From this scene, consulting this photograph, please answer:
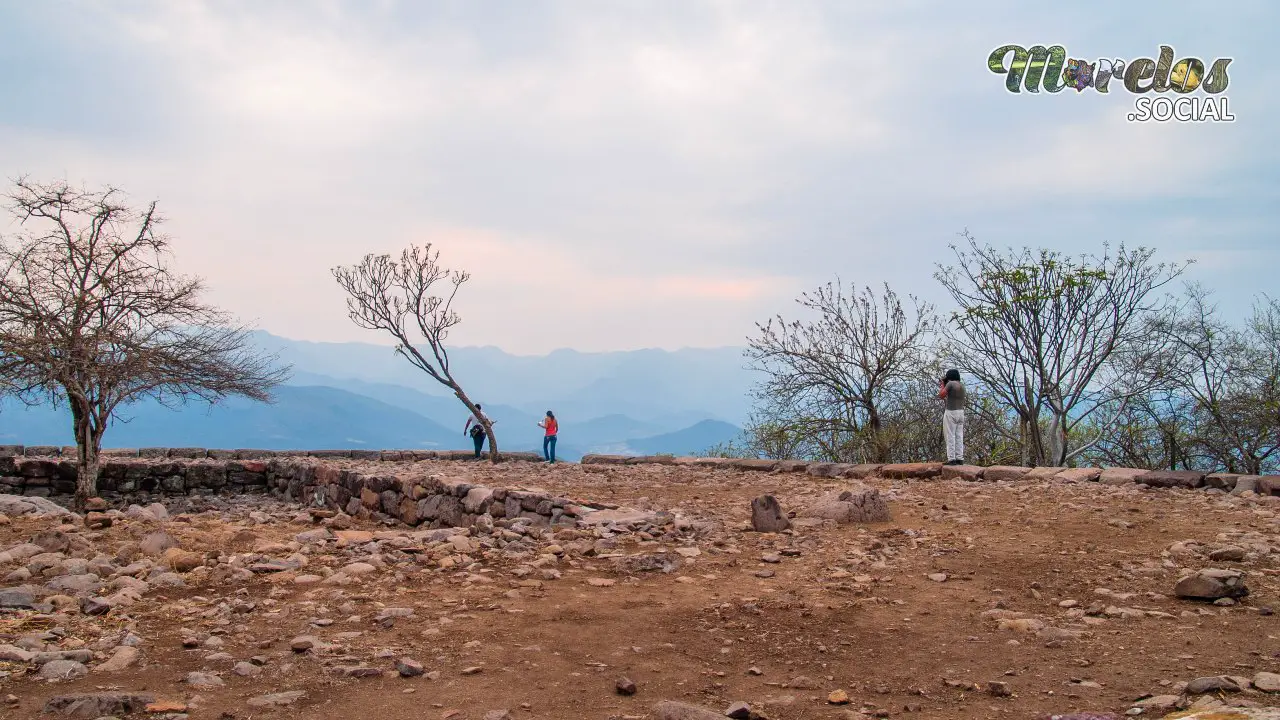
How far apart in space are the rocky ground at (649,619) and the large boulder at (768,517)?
115 mm

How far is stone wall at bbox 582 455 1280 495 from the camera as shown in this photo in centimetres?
1030

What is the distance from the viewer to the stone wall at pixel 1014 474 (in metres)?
10.3

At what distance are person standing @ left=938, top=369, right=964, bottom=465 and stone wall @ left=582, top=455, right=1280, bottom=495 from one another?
35.5 inches

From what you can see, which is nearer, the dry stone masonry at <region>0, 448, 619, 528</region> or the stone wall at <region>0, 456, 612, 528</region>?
the dry stone masonry at <region>0, 448, 619, 528</region>

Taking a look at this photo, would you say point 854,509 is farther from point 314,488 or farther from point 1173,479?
point 314,488

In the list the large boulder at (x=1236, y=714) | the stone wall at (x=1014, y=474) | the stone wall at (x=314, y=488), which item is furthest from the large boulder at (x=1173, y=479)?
the large boulder at (x=1236, y=714)

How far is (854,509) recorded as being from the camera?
8.41 metres

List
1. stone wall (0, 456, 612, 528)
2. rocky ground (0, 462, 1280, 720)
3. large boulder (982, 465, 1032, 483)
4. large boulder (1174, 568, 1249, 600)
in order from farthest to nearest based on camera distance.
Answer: large boulder (982, 465, 1032, 483) < stone wall (0, 456, 612, 528) < large boulder (1174, 568, 1249, 600) < rocky ground (0, 462, 1280, 720)

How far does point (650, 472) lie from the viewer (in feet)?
47.8

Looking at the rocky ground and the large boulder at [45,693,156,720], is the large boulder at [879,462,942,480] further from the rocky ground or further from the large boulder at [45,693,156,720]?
the large boulder at [45,693,156,720]

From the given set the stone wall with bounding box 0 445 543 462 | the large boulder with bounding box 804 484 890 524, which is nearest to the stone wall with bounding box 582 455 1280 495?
the large boulder with bounding box 804 484 890 524

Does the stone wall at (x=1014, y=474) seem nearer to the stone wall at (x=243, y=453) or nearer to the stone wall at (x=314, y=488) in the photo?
the stone wall at (x=314, y=488)

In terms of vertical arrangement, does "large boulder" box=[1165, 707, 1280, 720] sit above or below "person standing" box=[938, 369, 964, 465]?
below

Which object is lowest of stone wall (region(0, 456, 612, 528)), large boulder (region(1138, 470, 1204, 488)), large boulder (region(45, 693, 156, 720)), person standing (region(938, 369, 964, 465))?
large boulder (region(45, 693, 156, 720))
